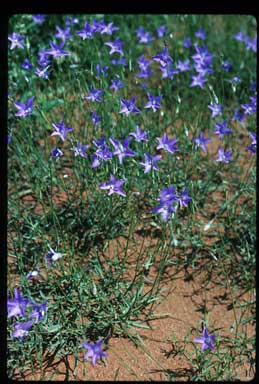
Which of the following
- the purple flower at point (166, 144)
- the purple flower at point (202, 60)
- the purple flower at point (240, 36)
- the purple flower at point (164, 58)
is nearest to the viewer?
the purple flower at point (166, 144)

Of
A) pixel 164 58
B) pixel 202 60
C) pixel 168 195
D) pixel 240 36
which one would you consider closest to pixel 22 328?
pixel 168 195

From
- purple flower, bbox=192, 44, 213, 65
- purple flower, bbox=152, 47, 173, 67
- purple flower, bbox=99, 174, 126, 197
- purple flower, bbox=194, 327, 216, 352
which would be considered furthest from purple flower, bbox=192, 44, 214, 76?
purple flower, bbox=194, 327, 216, 352

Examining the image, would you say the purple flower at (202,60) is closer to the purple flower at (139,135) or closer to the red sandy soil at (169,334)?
the purple flower at (139,135)

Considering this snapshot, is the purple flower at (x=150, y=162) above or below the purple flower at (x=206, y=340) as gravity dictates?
above

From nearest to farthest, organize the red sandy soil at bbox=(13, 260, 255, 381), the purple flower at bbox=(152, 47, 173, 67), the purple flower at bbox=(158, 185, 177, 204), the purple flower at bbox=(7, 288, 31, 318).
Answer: the purple flower at bbox=(7, 288, 31, 318)
the purple flower at bbox=(158, 185, 177, 204)
the red sandy soil at bbox=(13, 260, 255, 381)
the purple flower at bbox=(152, 47, 173, 67)

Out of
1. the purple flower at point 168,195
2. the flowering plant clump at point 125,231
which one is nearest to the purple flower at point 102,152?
the flowering plant clump at point 125,231

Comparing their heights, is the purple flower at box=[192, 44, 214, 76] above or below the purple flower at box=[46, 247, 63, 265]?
above

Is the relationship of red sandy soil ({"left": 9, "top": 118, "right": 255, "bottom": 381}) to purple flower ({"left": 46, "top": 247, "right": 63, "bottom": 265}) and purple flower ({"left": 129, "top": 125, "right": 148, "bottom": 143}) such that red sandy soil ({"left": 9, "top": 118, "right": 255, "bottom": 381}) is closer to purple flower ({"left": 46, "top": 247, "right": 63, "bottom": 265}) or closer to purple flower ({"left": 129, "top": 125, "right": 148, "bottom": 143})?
purple flower ({"left": 46, "top": 247, "right": 63, "bottom": 265})

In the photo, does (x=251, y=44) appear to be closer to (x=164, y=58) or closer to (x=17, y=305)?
(x=164, y=58)

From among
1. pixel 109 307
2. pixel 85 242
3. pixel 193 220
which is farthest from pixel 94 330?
pixel 193 220
